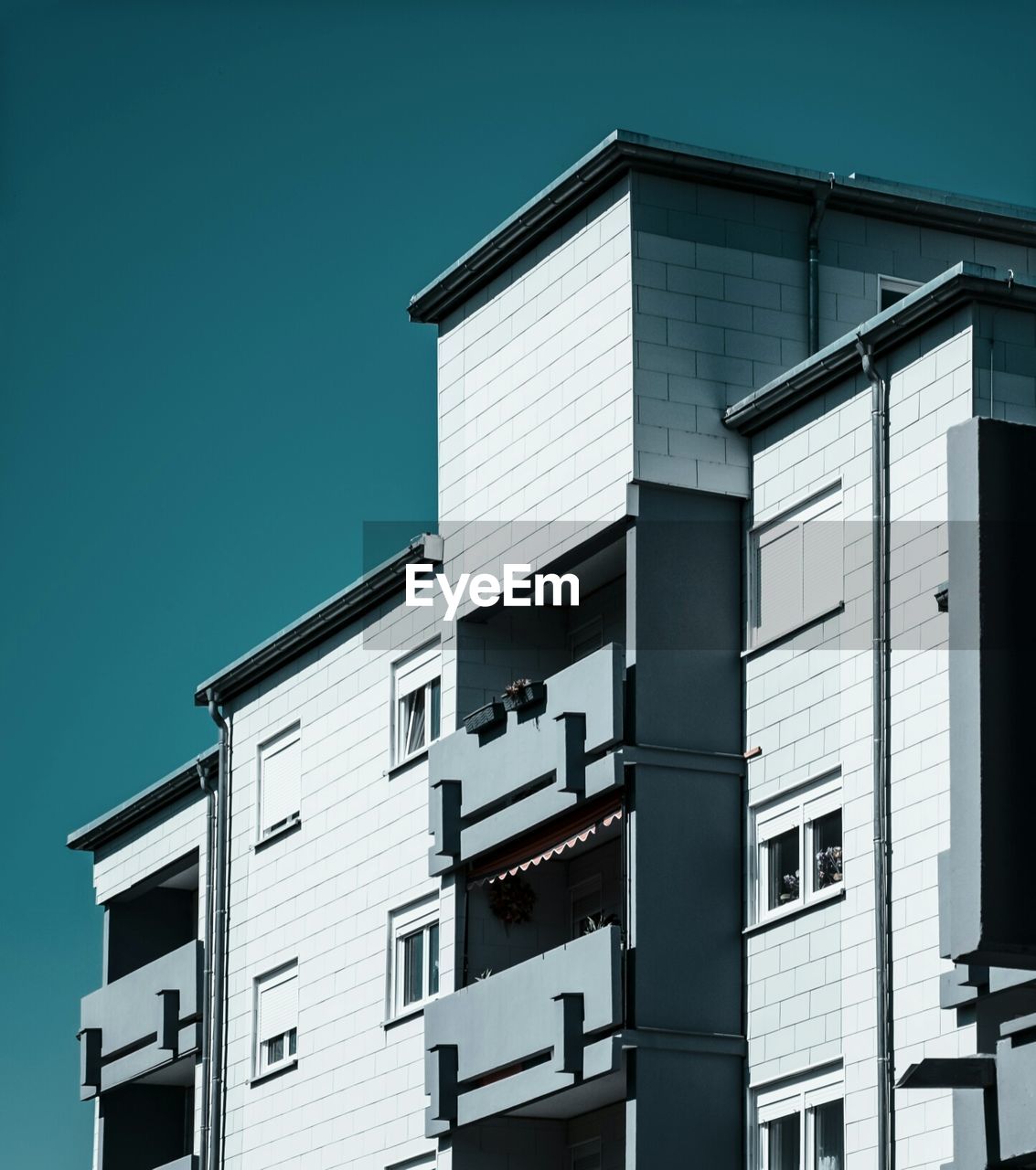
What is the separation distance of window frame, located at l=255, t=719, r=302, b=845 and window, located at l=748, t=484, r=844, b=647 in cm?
1023

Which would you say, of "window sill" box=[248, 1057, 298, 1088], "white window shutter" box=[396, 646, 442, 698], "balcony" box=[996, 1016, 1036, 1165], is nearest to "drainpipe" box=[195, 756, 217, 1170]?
"window sill" box=[248, 1057, 298, 1088]

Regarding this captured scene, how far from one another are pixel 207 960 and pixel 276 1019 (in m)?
2.63

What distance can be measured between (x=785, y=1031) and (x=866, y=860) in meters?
2.29

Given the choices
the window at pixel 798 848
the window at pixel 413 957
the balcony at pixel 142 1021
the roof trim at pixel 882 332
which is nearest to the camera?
the roof trim at pixel 882 332

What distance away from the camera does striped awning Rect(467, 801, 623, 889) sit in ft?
99.2

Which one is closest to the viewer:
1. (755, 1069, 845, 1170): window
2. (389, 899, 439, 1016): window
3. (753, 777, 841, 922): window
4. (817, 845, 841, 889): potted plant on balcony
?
(755, 1069, 845, 1170): window

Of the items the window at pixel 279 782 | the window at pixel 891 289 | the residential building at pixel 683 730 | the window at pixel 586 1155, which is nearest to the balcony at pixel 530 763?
the residential building at pixel 683 730

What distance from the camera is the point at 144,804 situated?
146ft

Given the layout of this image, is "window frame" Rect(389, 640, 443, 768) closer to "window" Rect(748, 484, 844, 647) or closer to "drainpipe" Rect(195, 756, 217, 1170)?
"window" Rect(748, 484, 844, 647)

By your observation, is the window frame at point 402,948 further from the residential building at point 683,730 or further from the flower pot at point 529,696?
the flower pot at point 529,696

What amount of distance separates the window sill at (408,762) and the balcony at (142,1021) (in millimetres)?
6661

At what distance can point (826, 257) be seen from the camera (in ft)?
103

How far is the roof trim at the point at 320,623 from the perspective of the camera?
3466 centimetres

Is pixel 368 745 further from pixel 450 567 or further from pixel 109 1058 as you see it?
pixel 109 1058
